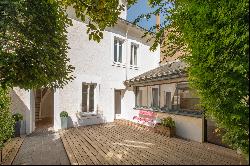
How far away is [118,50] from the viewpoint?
64.5 feet

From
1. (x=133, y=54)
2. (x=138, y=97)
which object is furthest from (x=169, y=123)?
(x=133, y=54)

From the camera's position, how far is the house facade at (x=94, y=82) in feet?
50.3

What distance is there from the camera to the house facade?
50.3ft

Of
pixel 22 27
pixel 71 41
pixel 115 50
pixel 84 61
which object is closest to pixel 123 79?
pixel 115 50

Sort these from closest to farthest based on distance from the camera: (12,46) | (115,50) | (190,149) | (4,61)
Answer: (4,61) < (12,46) < (190,149) < (115,50)

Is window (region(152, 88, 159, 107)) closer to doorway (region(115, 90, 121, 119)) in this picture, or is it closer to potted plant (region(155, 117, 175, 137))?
doorway (region(115, 90, 121, 119))

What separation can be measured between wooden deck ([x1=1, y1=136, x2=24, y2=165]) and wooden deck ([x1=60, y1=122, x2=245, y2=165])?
197cm

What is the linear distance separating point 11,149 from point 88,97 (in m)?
7.38

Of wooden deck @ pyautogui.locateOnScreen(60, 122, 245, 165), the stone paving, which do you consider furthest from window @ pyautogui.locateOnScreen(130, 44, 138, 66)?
the stone paving

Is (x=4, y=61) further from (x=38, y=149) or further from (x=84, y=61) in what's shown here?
(x=84, y=61)

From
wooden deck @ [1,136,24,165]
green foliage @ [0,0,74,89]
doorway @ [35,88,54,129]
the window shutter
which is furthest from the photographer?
doorway @ [35,88,54,129]

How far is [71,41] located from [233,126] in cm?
1276

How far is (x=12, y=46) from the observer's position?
8.43m

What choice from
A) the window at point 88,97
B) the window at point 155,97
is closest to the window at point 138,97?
the window at point 155,97
